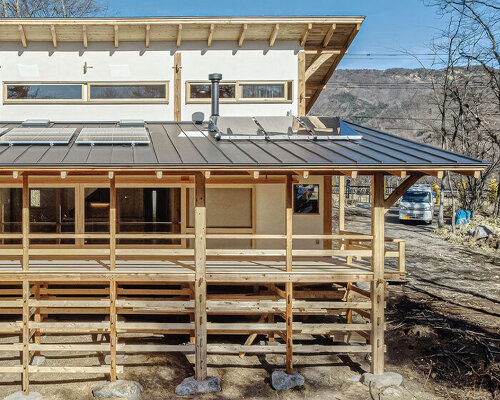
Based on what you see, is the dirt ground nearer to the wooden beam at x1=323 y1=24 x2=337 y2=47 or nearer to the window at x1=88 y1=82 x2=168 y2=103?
the window at x1=88 y1=82 x2=168 y2=103

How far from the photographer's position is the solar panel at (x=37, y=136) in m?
8.48

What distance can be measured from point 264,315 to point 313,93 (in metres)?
8.85

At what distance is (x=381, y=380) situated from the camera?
841 cm

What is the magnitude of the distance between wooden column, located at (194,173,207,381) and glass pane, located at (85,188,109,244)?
3.43 m

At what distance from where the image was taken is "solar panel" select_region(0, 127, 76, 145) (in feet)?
27.8

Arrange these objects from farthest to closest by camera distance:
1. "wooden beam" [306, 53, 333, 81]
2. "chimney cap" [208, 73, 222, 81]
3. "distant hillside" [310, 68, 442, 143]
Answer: "distant hillside" [310, 68, 442, 143], "wooden beam" [306, 53, 333, 81], "chimney cap" [208, 73, 222, 81]

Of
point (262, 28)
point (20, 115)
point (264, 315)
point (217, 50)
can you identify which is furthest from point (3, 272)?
point (262, 28)

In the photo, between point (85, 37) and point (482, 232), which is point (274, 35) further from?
point (482, 232)

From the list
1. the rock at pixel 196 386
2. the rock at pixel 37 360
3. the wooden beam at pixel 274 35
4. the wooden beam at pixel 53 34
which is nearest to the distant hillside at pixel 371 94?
the wooden beam at pixel 274 35

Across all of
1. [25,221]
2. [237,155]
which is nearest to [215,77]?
[237,155]

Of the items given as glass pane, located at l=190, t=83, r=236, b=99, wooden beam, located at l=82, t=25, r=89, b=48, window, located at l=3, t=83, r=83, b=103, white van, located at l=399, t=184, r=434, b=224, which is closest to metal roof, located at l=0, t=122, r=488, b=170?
glass pane, located at l=190, t=83, r=236, b=99

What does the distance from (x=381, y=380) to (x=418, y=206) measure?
20.3m

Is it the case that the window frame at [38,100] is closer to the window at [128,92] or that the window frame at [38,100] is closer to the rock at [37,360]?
the window at [128,92]

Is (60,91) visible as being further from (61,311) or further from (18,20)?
(61,311)
